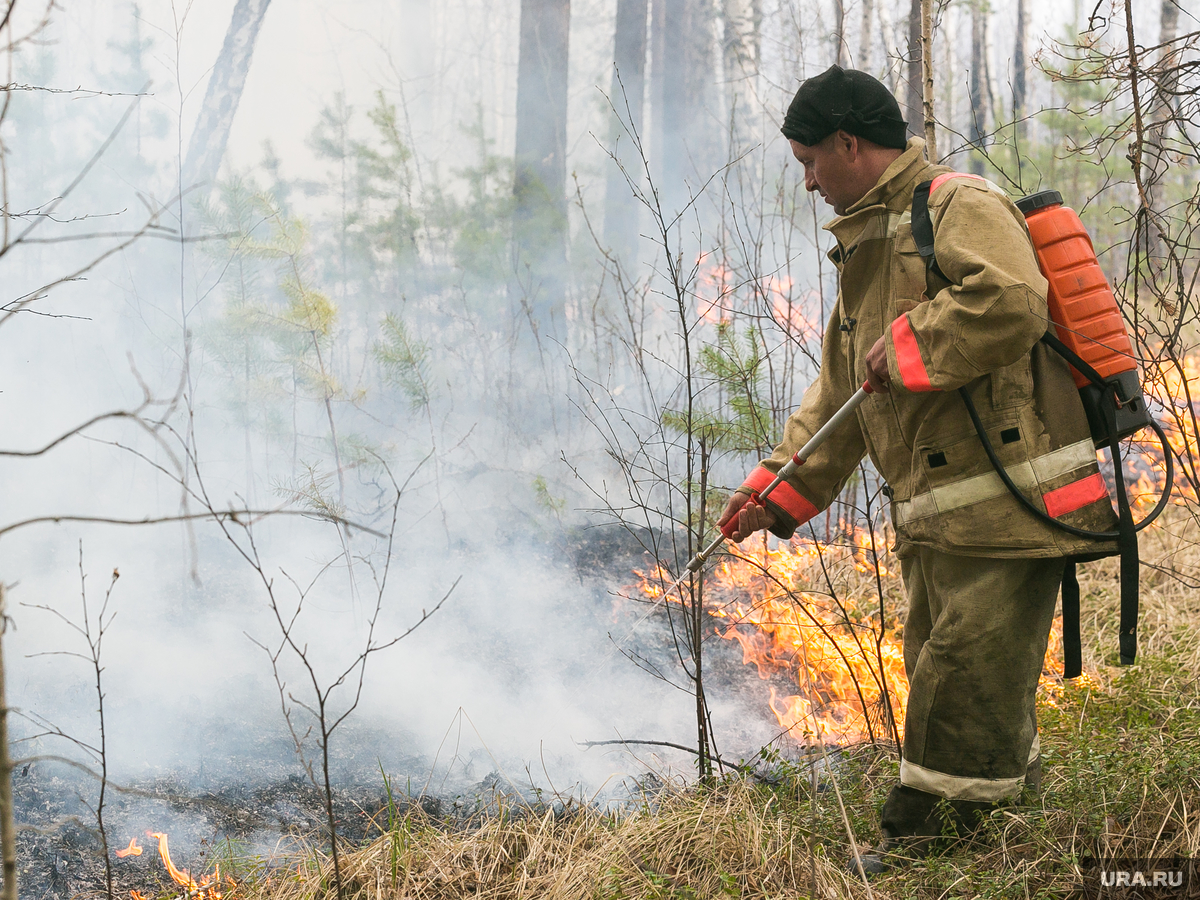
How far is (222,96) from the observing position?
20.8ft

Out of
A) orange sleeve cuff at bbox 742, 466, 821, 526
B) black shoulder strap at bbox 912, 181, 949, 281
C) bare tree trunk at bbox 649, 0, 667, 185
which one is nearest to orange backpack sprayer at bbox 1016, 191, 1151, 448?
black shoulder strap at bbox 912, 181, 949, 281

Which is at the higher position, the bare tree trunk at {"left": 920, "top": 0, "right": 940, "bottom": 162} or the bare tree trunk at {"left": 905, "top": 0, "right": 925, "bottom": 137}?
the bare tree trunk at {"left": 905, "top": 0, "right": 925, "bottom": 137}

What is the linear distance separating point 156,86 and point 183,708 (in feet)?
14.6

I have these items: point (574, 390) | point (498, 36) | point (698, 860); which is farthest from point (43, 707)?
point (498, 36)

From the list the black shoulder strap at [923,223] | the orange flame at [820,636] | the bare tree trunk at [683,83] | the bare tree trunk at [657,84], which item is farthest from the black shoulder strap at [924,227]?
the bare tree trunk at [657,84]

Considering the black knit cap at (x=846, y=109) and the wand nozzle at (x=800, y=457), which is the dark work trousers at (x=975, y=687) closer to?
the wand nozzle at (x=800, y=457)

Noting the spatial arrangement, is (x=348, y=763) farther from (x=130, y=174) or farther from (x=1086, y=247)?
(x=130, y=174)

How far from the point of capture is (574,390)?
8.03 meters

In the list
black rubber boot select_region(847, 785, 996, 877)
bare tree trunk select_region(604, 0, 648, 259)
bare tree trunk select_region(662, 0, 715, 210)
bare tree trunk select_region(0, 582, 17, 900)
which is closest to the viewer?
bare tree trunk select_region(0, 582, 17, 900)

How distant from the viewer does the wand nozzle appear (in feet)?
7.87

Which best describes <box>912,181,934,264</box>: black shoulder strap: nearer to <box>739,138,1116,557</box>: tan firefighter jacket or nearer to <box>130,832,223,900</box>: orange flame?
<box>739,138,1116,557</box>: tan firefighter jacket

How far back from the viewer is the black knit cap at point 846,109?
234 centimetres

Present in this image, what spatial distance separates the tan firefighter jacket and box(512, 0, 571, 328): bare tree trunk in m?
5.40

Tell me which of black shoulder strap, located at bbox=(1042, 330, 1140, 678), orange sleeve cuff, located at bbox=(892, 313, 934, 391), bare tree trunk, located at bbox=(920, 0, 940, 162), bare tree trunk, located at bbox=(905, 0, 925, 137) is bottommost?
black shoulder strap, located at bbox=(1042, 330, 1140, 678)
